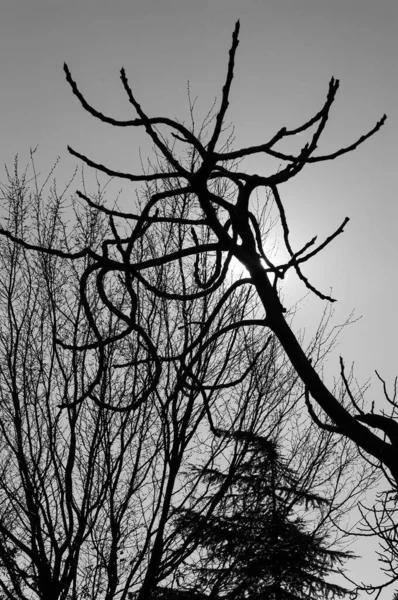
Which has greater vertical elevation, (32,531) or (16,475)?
(16,475)

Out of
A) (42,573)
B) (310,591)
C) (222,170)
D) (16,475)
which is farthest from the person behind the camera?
(310,591)

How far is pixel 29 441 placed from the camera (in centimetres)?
474

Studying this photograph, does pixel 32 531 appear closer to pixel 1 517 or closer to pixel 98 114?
pixel 1 517

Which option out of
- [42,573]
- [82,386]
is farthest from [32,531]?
[82,386]

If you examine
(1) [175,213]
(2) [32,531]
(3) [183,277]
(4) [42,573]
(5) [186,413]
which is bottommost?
(4) [42,573]

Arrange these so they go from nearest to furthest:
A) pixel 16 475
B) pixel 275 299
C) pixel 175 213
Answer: pixel 275 299 → pixel 16 475 → pixel 175 213

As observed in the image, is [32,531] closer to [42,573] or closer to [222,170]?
[42,573]

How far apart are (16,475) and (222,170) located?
4446 millimetres

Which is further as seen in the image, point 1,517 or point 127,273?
point 1,517

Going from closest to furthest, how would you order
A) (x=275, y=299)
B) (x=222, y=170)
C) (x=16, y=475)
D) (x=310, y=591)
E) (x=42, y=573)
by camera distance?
(x=275, y=299) → (x=222, y=170) → (x=42, y=573) → (x=16, y=475) → (x=310, y=591)

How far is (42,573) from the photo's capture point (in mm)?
4488

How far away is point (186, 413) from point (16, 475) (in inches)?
68.0

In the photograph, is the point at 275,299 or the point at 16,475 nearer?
the point at 275,299

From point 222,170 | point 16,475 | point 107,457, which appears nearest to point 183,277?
point 107,457
